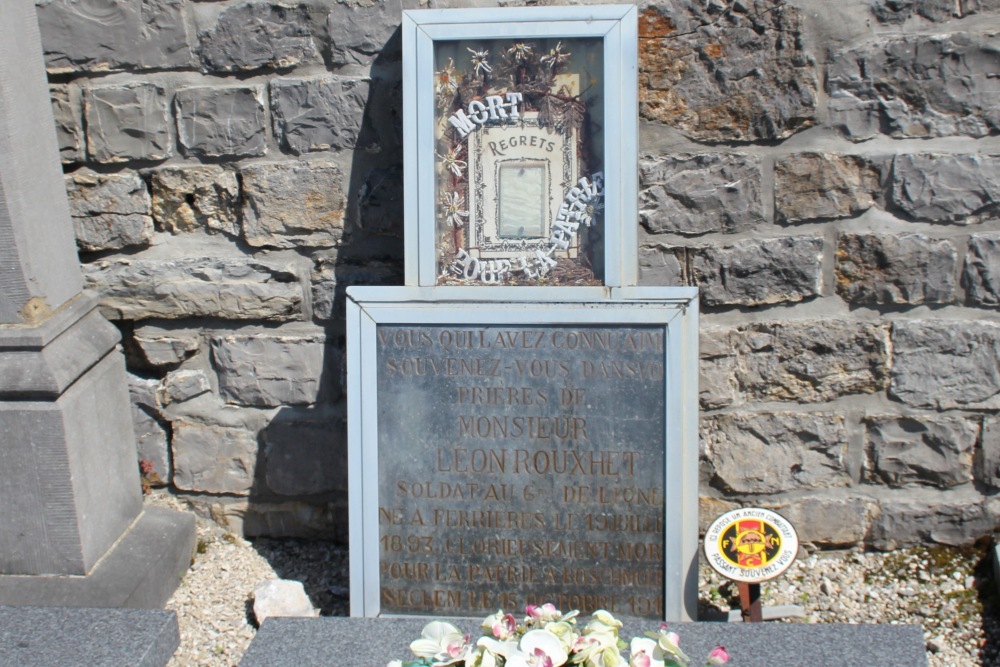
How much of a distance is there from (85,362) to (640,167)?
62.6 inches

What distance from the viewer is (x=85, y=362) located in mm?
2734

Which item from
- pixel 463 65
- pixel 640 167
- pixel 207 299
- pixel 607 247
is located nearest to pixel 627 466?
pixel 607 247

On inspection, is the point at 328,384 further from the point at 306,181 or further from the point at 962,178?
Answer: the point at 962,178

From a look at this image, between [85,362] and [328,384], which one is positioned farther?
[328,384]

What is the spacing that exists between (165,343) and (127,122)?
0.65m

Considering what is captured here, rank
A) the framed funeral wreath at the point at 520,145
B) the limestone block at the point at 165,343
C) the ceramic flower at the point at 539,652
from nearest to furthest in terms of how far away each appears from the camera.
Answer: the ceramic flower at the point at 539,652
the framed funeral wreath at the point at 520,145
the limestone block at the point at 165,343

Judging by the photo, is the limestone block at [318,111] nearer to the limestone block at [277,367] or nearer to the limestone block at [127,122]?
the limestone block at [127,122]

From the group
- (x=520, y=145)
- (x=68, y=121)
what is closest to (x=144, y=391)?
(x=68, y=121)

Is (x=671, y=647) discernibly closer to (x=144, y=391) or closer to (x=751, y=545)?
(x=751, y=545)

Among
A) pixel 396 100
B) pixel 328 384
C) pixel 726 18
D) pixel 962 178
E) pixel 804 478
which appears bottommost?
pixel 804 478

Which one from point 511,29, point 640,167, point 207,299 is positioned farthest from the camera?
point 207,299

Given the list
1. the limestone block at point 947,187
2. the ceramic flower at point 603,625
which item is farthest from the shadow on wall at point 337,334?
the ceramic flower at point 603,625

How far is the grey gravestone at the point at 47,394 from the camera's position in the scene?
260 centimetres

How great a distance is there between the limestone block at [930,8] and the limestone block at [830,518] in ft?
4.42
